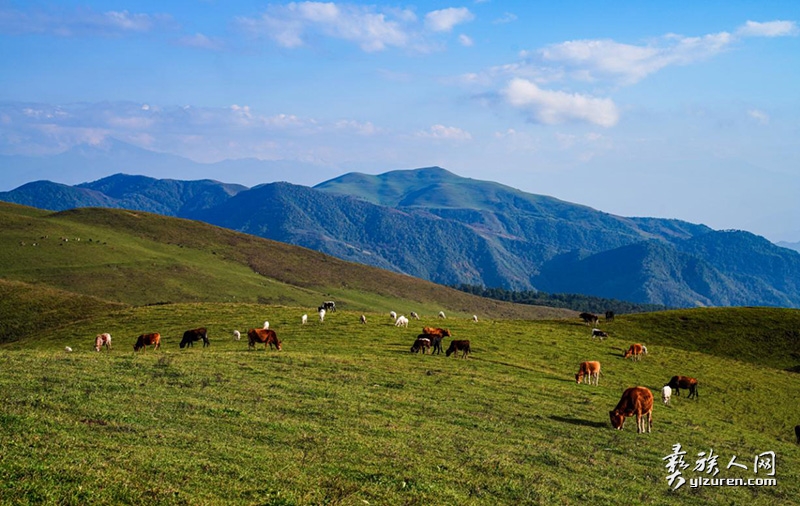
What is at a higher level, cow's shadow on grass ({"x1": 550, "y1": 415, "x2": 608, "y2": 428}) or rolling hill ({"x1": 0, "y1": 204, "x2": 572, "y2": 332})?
rolling hill ({"x1": 0, "y1": 204, "x2": 572, "y2": 332})

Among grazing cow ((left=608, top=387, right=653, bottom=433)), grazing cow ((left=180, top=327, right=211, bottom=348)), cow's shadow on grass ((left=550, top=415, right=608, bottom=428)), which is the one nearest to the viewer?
grazing cow ((left=608, top=387, right=653, bottom=433))

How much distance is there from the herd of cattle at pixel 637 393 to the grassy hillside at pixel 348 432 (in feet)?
2.41

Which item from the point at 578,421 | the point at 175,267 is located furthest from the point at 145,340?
the point at 175,267

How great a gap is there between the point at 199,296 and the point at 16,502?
11382 cm

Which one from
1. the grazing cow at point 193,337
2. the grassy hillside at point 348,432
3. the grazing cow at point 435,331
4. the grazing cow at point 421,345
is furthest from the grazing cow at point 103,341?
the grazing cow at point 435,331

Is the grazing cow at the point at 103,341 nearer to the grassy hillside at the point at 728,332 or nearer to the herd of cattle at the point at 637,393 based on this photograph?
the herd of cattle at the point at 637,393

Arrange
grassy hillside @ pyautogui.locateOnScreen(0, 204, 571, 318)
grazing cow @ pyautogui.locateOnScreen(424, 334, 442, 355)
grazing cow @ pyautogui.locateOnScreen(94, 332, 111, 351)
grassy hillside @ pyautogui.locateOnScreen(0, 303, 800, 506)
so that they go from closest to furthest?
grassy hillside @ pyautogui.locateOnScreen(0, 303, 800, 506) → grazing cow @ pyautogui.locateOnScreen(94, 332, 111, 351) → grazing cow @ pyautogui.locateOnScreen(424, 334, 442, 355) → grassy hillside @ pyautogui.locateOnScreen(0, 204, 571, 318)

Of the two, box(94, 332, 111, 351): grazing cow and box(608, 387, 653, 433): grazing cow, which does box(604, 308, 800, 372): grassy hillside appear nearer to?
box(608, 387, 653, 433): grazing cow

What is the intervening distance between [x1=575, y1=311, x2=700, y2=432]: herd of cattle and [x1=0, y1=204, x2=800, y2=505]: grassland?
2.12ft

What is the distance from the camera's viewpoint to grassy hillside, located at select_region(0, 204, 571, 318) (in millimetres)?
118375

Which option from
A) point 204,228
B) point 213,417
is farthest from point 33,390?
point 204,228

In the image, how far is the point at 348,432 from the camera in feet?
67.2

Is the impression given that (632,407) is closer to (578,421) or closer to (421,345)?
(578,421)

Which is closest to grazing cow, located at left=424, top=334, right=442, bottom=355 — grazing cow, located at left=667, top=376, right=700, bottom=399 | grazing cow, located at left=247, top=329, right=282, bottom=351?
grazing cow, located at left=247, top=329, right=282, bottom=351
